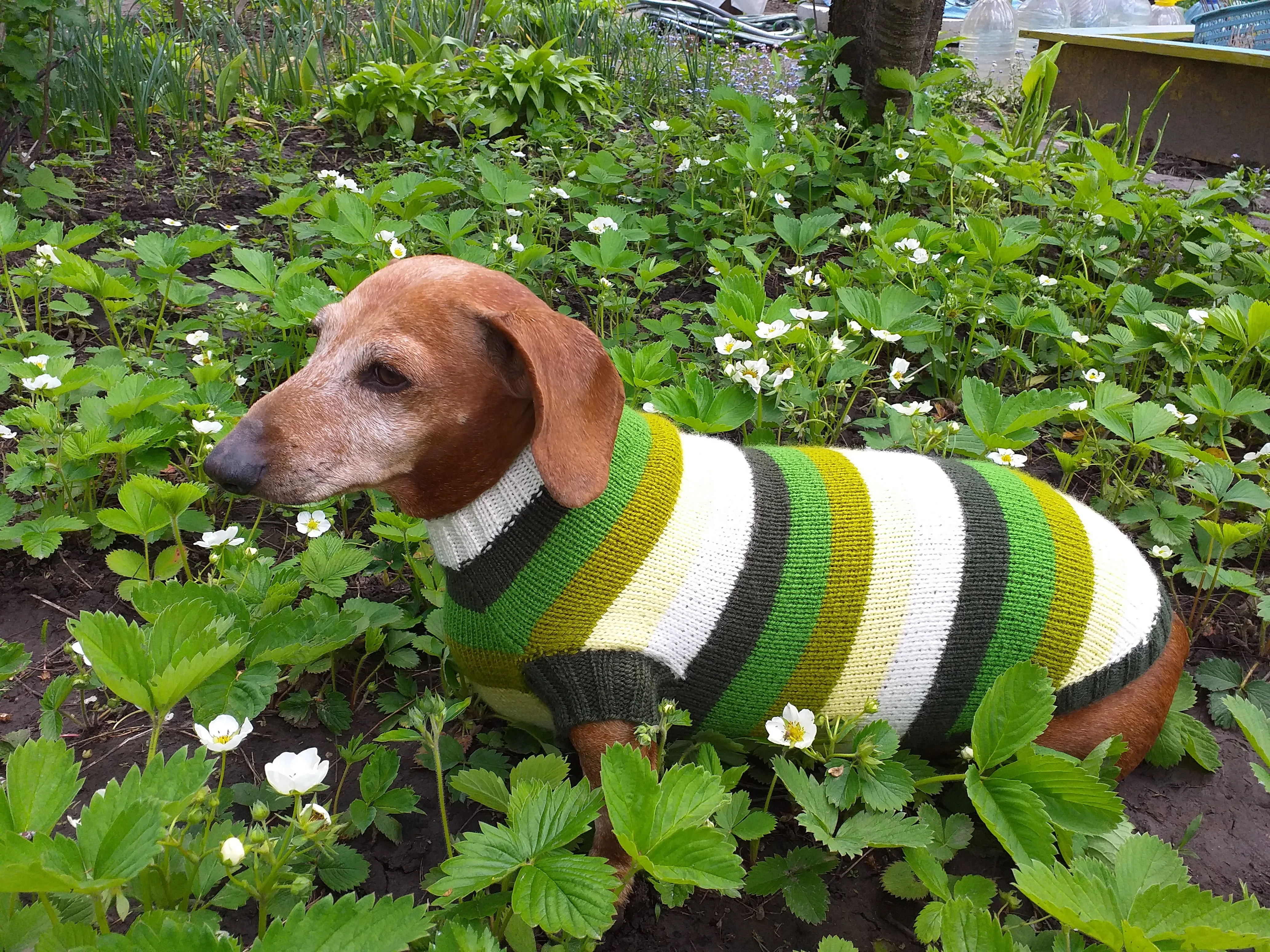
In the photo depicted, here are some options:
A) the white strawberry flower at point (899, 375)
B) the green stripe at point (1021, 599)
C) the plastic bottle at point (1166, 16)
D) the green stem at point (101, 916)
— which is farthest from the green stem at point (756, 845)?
the plastic bottle at point (1166, 16)

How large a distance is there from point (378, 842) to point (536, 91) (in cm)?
444

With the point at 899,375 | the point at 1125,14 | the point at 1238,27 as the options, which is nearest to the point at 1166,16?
the point at 1125,14

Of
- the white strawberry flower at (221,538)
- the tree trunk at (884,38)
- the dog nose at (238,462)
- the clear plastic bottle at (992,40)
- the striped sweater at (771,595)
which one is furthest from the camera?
A: the clear plastic bottle at (992,40)

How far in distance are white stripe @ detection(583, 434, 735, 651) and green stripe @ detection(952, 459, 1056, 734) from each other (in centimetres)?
55

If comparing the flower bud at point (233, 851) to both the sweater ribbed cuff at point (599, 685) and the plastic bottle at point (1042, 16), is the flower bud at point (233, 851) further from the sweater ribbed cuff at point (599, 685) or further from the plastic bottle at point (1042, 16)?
the plastic bottle at point (1042, 16)

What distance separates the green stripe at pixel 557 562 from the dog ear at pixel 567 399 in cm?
5

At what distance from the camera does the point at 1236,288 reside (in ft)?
11.3

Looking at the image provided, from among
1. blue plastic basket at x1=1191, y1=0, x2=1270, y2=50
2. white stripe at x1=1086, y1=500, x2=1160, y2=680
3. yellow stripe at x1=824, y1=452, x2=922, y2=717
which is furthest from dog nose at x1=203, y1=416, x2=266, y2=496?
blue plastic basket at x1=1191, y1=0, x2=1270, y2=50

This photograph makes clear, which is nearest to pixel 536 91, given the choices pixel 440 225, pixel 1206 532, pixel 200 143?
pixel 200 143

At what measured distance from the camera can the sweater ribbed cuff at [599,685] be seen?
1605 millimetres

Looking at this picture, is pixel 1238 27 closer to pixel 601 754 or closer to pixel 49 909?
pixel 601 754

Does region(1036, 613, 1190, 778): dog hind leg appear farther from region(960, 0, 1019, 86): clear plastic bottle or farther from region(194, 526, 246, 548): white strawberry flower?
region(960, 0, 1019, 86): clear plastic bottle

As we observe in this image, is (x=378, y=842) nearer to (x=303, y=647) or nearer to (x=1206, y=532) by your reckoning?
(x=303, y=647)

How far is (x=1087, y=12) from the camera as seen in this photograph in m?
10.3
